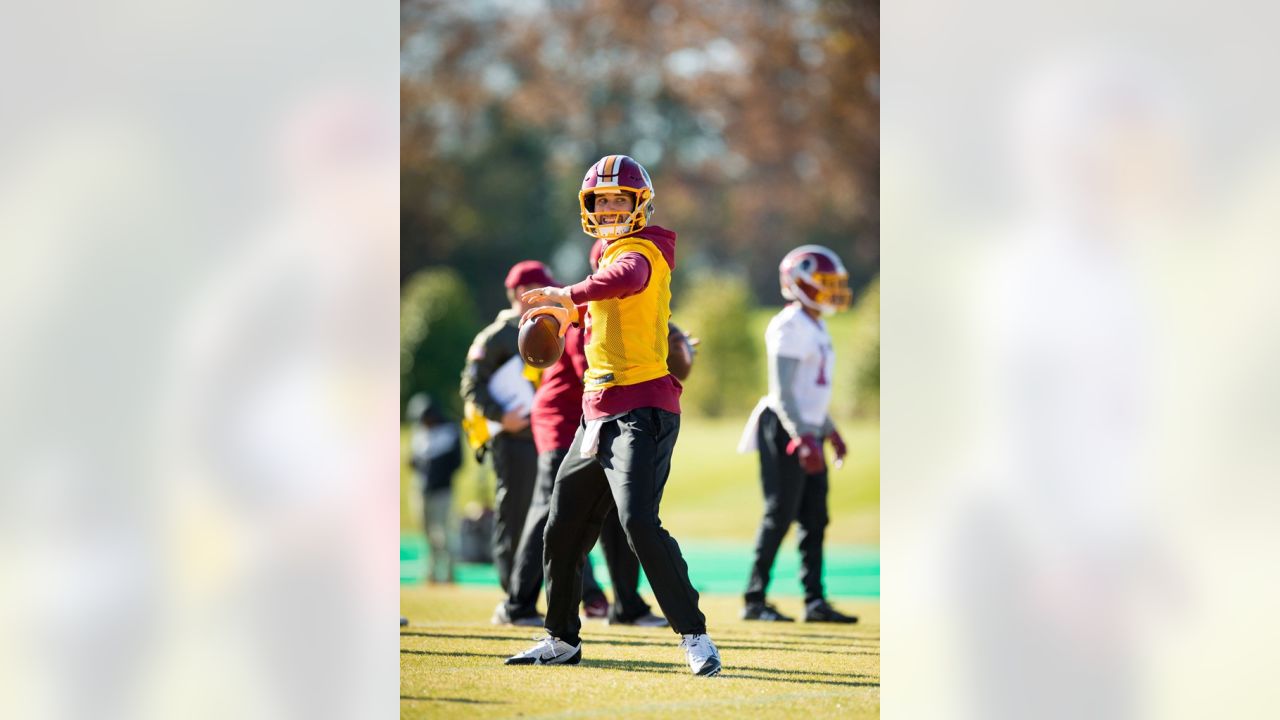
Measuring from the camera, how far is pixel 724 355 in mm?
17797

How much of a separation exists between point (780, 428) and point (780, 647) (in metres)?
1.32

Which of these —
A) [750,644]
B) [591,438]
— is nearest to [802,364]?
[750,644]

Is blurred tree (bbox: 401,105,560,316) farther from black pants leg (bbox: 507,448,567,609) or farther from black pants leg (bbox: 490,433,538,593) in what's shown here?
black pants leg (bbox: 507,448,567,609)

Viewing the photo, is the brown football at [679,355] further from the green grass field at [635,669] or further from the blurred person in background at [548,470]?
the green grass field at [635,669]

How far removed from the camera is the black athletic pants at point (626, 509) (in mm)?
4453

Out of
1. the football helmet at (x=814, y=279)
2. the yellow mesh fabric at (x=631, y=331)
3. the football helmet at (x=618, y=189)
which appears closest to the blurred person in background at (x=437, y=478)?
the football helmet at (x=814, y=279)

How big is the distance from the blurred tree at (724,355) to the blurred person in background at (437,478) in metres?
7.31

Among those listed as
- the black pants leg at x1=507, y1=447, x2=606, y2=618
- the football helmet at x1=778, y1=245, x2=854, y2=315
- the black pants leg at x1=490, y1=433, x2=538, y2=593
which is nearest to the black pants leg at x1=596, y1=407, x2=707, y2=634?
the black pants leg at x1=507, y1=447, x2=606, y2=618
